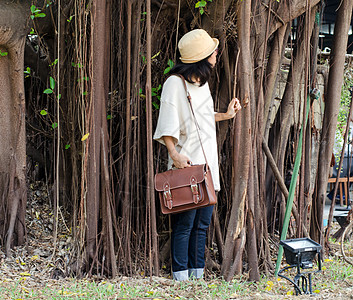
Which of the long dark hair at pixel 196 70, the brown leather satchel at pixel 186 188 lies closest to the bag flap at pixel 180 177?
the brown leather satchel at pixel 186 188

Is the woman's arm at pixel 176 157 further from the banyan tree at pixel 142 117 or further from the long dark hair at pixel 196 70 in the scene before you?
the long dark hair at pixel 196 70

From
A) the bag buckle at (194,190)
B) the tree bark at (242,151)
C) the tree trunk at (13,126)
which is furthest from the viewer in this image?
the tree trunk at (13,126)

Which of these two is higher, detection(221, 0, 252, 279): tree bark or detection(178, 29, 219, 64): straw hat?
detection(178, 29, 219, 64): straw hat

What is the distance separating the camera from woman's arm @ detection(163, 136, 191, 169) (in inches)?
112

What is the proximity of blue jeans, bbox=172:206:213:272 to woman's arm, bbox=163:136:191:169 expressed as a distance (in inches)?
10.9

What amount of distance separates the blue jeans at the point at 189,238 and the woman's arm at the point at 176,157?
0.91ft

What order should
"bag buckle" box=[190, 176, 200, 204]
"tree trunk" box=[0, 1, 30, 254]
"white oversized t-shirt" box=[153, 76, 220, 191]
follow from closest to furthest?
"bag buckle" box=[190, 176, 200, 204]
"white oversized t-shirt" box=[153, 76, 220, 191]
"tree trunk" box=[0, 1, 30, 254]

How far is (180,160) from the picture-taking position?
9.35 ft

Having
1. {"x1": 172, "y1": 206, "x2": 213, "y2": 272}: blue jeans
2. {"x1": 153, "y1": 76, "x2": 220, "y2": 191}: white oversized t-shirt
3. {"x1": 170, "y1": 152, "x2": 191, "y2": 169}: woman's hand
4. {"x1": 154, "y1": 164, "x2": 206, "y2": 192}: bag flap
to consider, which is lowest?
{"x1": 172, "y1": 206, "x2": 213, "y2": 272}: blue jeans

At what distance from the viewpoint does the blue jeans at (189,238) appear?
2965 mm

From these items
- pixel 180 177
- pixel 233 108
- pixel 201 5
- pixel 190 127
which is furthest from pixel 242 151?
pixel 201 5

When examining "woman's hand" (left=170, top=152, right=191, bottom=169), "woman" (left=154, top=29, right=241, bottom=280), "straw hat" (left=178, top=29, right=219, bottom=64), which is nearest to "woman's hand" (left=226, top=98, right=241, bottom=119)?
"woman" (left=154, top=29, right=241, bottom=280)

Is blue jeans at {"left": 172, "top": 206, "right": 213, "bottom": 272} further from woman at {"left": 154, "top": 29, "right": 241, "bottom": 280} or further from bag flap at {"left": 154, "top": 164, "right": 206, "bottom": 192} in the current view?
bag flap at {"left": 154, "top": 164, "right": 206, "bottom": 192}

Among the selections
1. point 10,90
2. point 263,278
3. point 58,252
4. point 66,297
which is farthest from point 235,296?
point 10,90
